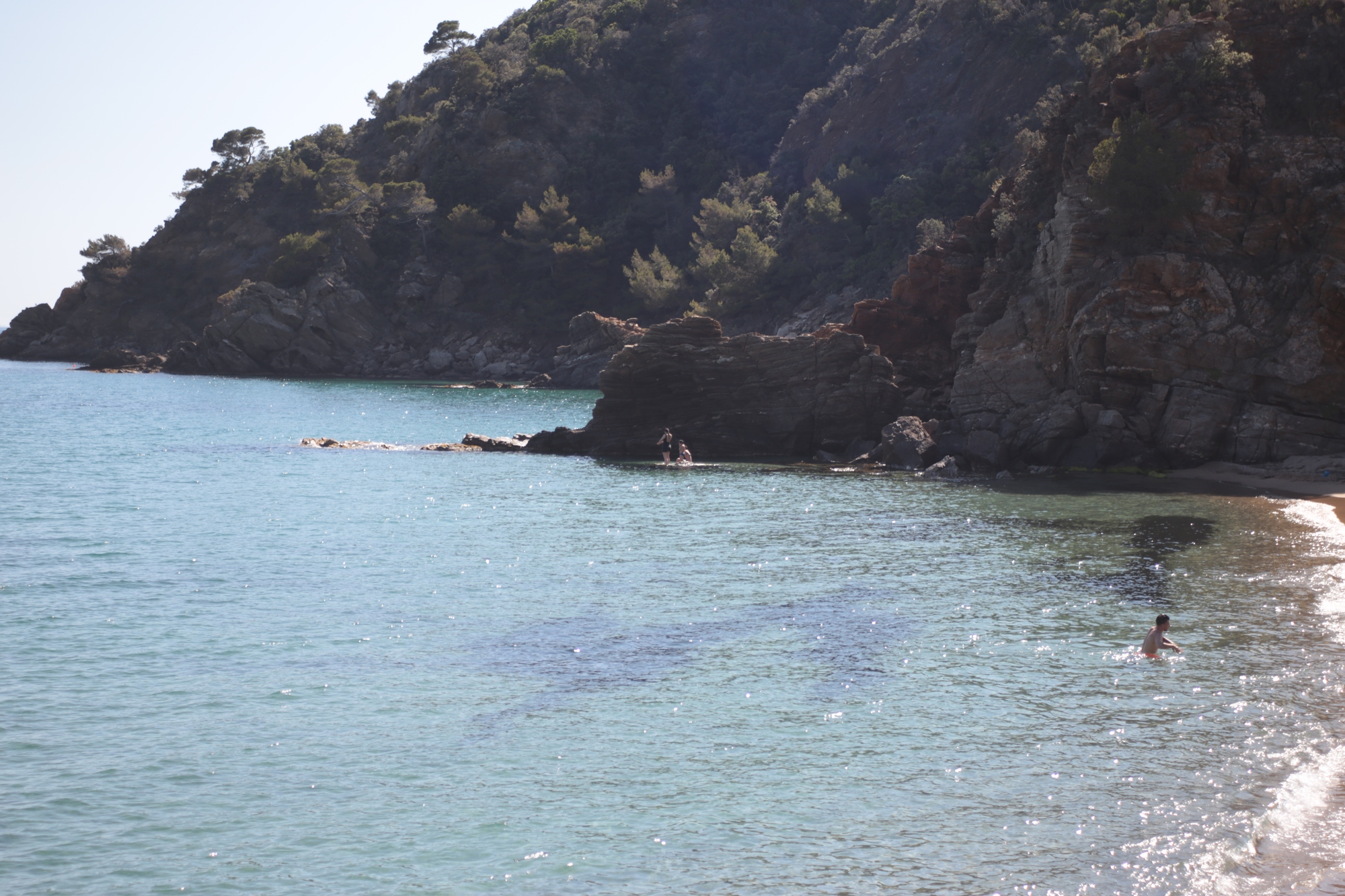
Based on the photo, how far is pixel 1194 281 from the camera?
4034cm

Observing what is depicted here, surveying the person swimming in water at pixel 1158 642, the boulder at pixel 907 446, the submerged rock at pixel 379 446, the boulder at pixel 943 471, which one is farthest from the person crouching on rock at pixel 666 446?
the person swimming in water at pixel 1158 642

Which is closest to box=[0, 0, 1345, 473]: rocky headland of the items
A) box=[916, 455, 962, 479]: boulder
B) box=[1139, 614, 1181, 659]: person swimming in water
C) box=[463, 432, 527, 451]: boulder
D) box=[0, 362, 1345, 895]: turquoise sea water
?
box=[916, 455, 962, 479]: boulder

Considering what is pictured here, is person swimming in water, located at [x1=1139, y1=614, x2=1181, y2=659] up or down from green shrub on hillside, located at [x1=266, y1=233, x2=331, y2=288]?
down

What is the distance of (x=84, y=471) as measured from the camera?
4703 cm

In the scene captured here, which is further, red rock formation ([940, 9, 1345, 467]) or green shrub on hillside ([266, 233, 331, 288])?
green shrub on hillside ([266, 233, 331, 288])

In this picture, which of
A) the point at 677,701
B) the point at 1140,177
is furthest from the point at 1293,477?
the point at 677,701

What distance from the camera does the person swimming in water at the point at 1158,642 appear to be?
775 inches

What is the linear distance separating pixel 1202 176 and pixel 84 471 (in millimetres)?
51164

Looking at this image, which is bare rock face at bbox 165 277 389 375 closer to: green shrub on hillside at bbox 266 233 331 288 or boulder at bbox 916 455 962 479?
green shrub on hillside at bbox 266 233 331 288

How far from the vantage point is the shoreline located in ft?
111

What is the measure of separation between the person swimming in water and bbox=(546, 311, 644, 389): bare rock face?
83.1 meters

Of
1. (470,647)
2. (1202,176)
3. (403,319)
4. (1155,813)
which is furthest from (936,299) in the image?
(403,319)

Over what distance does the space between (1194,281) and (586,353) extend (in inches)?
2926

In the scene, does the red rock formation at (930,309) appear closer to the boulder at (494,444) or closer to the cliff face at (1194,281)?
the cliff face at (1194,281)
